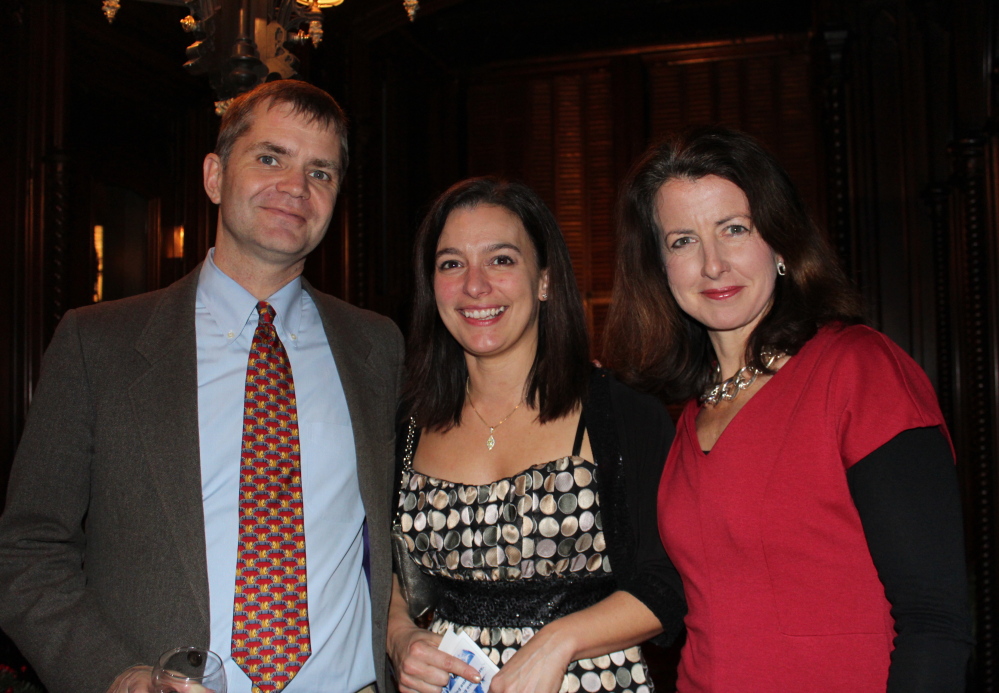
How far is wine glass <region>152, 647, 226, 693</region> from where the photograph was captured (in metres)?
1.09

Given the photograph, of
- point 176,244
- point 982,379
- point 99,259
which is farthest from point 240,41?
point 982,379

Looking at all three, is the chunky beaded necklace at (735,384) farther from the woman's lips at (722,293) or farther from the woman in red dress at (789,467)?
the woman's lips at (722,293)

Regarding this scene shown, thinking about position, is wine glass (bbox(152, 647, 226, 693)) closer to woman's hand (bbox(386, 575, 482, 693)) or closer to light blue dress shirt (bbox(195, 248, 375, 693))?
light blue dress shirt (bbox(195, 248, 375, 693))

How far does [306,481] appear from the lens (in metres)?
1.77

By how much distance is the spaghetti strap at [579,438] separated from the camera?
1.90 metres

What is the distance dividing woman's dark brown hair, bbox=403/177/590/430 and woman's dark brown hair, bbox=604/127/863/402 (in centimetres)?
12

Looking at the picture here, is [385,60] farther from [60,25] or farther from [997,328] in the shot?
[997,328]

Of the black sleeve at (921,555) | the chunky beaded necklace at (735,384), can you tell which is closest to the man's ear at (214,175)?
the chunky beaded necklace at (735,384)

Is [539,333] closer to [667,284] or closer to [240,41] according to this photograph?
[667,284]

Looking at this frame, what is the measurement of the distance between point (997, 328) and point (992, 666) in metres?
1.50

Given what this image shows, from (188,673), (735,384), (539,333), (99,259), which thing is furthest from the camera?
(99,259)

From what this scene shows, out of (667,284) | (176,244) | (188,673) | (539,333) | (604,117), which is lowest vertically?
(188,673)

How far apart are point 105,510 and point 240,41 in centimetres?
121

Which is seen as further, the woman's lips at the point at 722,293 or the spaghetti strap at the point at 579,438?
the spaghetti strap at the point at 579,438
